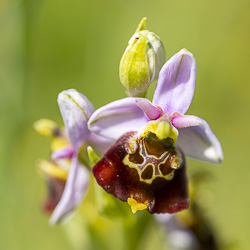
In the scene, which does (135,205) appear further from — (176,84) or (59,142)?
(59,142)

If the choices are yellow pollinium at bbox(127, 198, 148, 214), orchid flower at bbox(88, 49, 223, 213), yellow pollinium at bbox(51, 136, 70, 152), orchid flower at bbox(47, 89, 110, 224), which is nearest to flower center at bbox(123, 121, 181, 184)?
orchid flower at bbox(88, 49, 223, 213)

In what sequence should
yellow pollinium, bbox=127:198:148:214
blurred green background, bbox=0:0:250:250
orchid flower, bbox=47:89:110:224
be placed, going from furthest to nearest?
blurred green background, bbox=0:0:250:250 → orchid flower, bbox=47:89:110:224 → yellow pollinium, bbox=127:198:148:214

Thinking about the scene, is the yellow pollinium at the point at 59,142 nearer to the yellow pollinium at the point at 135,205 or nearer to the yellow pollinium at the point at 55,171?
the yellow pollinium at the point at 55,171

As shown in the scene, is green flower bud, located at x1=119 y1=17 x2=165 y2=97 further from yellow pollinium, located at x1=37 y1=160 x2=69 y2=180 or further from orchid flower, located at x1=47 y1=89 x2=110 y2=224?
yellow pollinium, located at x1=37 y1=160 x2=69 y2=180

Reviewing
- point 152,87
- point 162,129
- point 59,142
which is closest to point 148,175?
point 162,129

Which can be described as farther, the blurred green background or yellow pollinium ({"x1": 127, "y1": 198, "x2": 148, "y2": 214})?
the blurred green background

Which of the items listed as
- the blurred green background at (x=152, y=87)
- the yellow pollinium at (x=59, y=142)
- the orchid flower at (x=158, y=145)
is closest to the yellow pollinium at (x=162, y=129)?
the orchid flower at (x=158, y=145)
